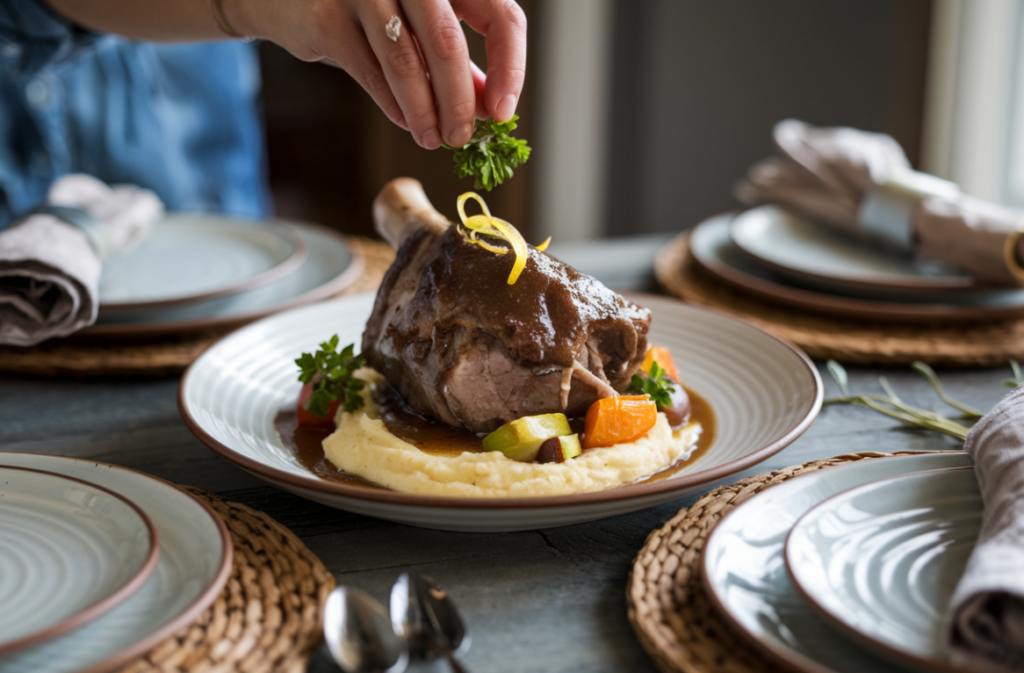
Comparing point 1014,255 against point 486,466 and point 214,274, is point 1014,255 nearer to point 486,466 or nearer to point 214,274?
point 486,466

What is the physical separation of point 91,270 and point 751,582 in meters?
2.10

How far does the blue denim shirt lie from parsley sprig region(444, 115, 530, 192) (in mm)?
2374

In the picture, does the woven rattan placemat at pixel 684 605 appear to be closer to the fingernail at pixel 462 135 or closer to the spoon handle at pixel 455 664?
the spoon handle at pixel 455 664

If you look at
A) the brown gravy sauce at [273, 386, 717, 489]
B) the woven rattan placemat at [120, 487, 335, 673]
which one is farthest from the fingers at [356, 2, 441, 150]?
the woven rattan placemat at [120, 487, 335, 673]

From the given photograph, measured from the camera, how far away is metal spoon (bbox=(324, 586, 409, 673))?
47.8 inches

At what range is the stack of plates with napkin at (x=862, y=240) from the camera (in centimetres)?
281

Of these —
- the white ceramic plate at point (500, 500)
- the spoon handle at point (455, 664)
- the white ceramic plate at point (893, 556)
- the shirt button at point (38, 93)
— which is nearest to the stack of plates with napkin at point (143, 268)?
the white ceramic plate at point (500, 500)

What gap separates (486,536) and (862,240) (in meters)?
2.31

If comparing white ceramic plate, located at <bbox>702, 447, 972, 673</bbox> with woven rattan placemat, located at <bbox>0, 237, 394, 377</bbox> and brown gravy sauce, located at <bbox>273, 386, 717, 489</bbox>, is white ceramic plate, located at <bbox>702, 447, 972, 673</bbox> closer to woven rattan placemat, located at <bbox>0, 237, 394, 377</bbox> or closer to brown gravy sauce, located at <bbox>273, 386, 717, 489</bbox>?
brown gravy sauce, located at <bbox>273, 386, 717, 489</bbox>

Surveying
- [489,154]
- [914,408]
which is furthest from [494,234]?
[914,408]

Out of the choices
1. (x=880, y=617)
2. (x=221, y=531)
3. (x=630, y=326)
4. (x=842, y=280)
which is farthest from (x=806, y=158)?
(x=221, y=531)

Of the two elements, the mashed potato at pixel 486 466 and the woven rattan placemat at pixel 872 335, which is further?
the woven rattan placemat at pixel 872 335

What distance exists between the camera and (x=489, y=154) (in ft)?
6.36

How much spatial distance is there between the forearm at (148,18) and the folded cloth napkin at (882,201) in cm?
225
